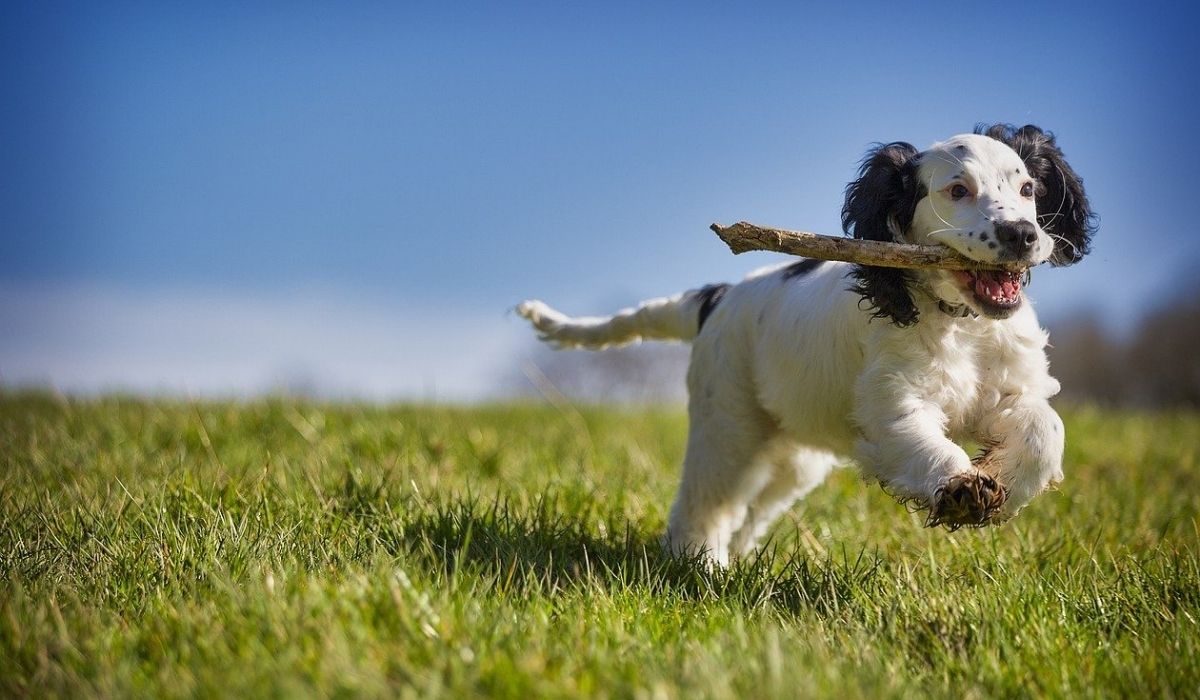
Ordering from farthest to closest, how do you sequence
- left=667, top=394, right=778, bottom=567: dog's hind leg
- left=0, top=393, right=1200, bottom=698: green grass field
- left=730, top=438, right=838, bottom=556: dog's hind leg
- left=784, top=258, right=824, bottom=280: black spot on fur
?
left=730, top=438, right=838, bottom=556: dog's hind leg
left=667, top=394, right=778, bottom=567: dog's hind leg
left=784, top=258, right=824, bottom=280: black spot on fur
left=0, top=393, right=1200, bottom=698: green grass field

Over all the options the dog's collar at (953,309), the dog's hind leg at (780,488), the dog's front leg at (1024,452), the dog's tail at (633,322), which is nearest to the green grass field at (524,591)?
the dog's hind leg at (780,488)

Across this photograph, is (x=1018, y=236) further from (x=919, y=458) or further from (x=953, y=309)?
(x=919, y=458)

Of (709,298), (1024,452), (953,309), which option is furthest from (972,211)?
(709,298)

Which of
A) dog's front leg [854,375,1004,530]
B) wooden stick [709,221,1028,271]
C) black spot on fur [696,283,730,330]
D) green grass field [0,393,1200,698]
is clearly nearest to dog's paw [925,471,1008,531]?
dog's front leg [854,375,1004,530]

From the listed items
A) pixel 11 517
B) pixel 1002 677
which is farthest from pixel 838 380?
pixel 11 517

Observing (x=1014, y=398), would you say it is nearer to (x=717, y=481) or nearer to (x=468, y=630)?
(x=717, y=481)

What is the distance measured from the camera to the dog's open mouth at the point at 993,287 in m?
3.65

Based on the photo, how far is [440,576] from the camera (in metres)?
3.10

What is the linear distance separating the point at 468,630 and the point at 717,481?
2233mm

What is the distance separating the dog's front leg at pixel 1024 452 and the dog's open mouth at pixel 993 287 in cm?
42

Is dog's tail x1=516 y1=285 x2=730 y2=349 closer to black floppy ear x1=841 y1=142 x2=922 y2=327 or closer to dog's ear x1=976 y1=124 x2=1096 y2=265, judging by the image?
black floppy ear x1=841 y1=142 x2=922 y2=327

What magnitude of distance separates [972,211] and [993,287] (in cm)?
29

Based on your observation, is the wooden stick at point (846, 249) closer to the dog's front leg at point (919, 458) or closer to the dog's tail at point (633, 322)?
the dog's front leg at point (919, 458)

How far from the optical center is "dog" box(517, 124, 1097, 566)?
3.60 m
